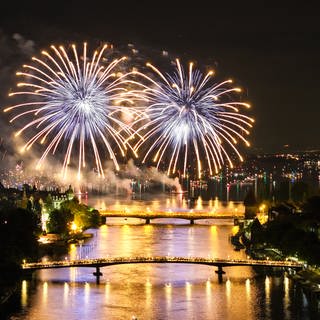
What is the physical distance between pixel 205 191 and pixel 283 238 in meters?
127

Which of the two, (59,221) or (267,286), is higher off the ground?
(59,221)

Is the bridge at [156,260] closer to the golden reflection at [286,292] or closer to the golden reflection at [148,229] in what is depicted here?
the golden reflection at [286,292]

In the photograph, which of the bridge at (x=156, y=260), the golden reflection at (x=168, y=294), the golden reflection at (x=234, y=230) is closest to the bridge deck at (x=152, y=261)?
the bridge at (x=156, y=260)

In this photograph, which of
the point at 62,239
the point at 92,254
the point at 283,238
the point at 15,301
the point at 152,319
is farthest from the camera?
the point at 62,239

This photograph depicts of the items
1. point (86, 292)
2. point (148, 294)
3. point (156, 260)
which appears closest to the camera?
point (148, 294)

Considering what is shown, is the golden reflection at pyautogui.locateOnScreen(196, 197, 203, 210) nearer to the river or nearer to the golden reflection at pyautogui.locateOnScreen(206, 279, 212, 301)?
the river

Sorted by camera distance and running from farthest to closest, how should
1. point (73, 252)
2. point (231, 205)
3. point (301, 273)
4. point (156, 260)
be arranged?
1. point (231, 205)
2. point (73, 252)
3. point (156, 260)
4. point (301, 273)

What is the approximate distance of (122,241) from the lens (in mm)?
84125

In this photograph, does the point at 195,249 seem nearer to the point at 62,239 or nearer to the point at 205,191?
the point at 62,239

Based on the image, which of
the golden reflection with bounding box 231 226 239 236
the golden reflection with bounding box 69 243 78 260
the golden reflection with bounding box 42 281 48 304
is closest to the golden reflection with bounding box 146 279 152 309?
the golden reflection with bounding box 42 281 48 304

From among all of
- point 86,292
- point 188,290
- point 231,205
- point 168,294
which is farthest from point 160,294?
point 231,205

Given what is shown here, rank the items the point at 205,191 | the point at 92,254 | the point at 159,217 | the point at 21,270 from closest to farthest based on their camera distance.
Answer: the point at 21,270, the point at 92,254, the point at 159,217, the point at 205,191

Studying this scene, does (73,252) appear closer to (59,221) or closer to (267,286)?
(59,221)

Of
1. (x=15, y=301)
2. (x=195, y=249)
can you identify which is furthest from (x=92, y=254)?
(x=15, y=301)
